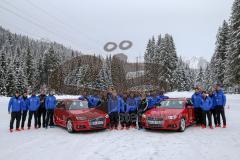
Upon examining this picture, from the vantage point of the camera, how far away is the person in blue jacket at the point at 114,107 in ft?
44.6

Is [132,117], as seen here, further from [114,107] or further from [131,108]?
[114,107]

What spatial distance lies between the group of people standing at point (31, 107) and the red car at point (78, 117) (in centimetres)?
41

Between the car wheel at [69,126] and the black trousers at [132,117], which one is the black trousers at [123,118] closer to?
the black trousers at [132,117]

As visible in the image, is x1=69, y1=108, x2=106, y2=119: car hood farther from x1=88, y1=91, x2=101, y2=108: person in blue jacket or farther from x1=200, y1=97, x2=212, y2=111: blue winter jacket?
x1=200, y1=97, x2=212, y2=111: blue winter jacket

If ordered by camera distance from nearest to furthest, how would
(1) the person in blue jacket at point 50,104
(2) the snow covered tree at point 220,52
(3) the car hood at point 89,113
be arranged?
(3) the car hood at point 89,113 → (1) the person in blue jacket at point 50,104 → (2) the snow covered tree at point 220,52

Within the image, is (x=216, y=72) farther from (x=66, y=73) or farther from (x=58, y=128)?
(x=66, y=73)

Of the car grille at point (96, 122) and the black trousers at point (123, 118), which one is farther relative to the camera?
the black trousers at point (123, 118)

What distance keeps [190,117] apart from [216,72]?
3574cm

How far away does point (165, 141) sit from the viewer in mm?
10203

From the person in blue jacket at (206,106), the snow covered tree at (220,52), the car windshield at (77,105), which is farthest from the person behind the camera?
the snow covered tree at (220,52)

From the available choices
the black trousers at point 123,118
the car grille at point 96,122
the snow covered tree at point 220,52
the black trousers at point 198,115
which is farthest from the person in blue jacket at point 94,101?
the snow covered tree at point 220,52

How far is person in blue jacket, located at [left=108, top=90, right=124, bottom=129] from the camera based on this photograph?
13.6 meters

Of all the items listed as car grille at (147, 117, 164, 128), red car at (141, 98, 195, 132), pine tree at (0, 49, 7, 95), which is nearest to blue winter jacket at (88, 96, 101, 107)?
red car at (141, 98, 195, 132)

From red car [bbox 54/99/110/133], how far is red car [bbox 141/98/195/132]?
6.41 feet
